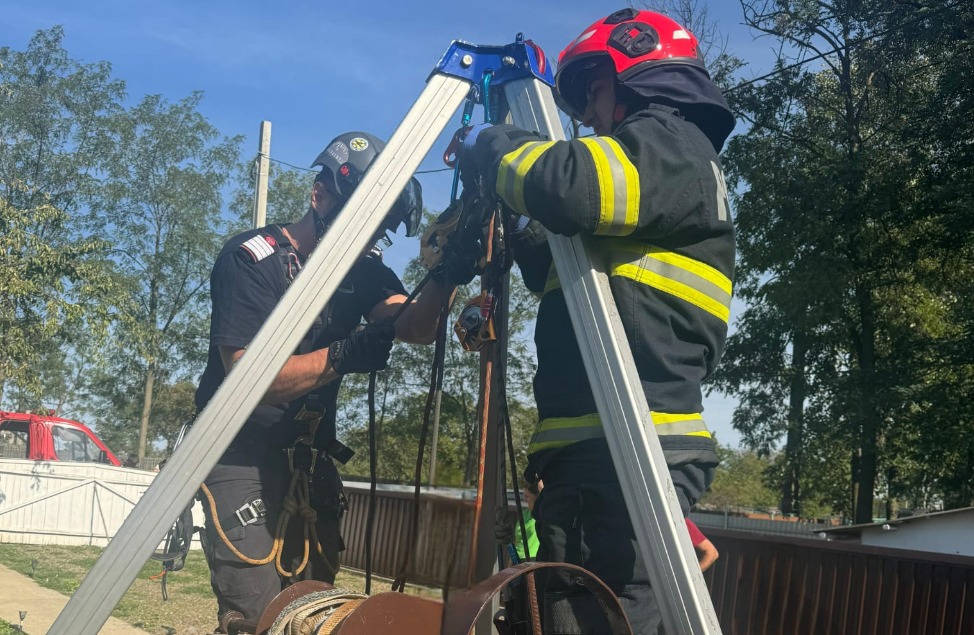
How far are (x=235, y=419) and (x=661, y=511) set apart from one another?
2.85ft

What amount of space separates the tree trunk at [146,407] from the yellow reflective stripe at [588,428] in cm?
2137

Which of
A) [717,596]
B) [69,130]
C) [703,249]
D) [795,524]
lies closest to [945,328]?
[795,524]

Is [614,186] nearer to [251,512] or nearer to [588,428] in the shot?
[588,428]

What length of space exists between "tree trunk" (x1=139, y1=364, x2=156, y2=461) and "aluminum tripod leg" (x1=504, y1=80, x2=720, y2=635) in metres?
21.6

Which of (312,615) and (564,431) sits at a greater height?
(564,431)

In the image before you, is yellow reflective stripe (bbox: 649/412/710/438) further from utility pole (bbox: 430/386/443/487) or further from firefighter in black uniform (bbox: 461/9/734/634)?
utility pole (bbox: 430/386/443/487)

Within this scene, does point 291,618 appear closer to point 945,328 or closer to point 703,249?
point 703,249

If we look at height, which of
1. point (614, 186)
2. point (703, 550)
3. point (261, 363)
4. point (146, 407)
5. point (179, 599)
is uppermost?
point (614, 186)

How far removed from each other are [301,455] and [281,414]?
182mm

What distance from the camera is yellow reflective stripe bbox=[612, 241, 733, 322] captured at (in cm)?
190

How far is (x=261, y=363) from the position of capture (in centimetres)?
186

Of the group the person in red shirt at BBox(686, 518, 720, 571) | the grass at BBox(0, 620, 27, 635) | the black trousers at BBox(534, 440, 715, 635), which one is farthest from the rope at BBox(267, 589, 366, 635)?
the grass at BBox(0, 620, 27, 635)

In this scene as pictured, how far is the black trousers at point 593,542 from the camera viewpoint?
1.80 m

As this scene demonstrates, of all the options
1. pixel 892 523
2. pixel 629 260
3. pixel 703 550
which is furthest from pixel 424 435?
pixel 892 523
